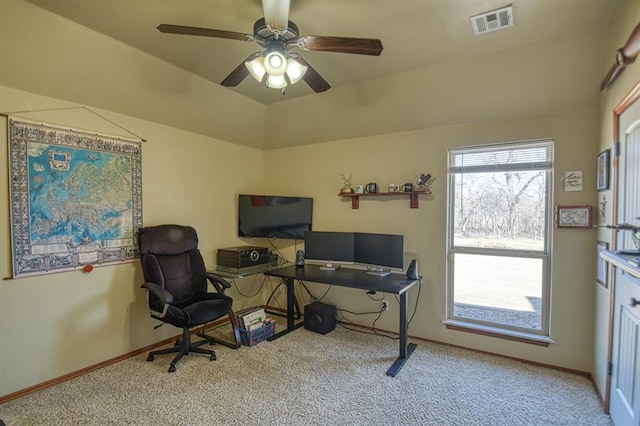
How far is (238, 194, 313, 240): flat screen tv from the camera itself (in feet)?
13.5

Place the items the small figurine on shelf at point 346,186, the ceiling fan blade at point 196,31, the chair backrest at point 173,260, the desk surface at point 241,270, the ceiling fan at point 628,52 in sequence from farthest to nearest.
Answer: the small figurine on shelf at point 346,186 → the desk surface at point 241,270 → the chair backrest at point 173,260 → the ceiling fan blade at point 196,31 → the ceiling fan at point 628,52

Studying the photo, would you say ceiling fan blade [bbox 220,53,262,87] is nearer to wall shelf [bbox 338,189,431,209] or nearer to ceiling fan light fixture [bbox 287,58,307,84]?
ceiling fan light fixture [bbox 287,58,307,84]

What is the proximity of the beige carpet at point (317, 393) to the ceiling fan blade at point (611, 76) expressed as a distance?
2280mm

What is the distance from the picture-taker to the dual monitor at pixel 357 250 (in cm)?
336

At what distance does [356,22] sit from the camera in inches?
86.9

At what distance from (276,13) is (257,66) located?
1.35 feet

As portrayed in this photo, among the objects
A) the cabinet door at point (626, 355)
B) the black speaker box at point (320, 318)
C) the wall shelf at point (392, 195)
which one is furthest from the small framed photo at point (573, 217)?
the black speaker box at point (320, 318)

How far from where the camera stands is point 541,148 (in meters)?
2.93

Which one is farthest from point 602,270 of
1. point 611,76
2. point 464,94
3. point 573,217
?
point 464,94

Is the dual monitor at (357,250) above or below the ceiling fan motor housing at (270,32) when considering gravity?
below

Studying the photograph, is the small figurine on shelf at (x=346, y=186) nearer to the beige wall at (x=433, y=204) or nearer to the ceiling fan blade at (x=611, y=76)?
the beige wall at (x=433, y=204)

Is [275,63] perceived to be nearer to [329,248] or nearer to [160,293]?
[160,293]

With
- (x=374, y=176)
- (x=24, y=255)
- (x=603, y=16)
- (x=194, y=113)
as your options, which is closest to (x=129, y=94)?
(x=194, y=113)

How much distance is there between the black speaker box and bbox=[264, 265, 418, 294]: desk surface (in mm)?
440
